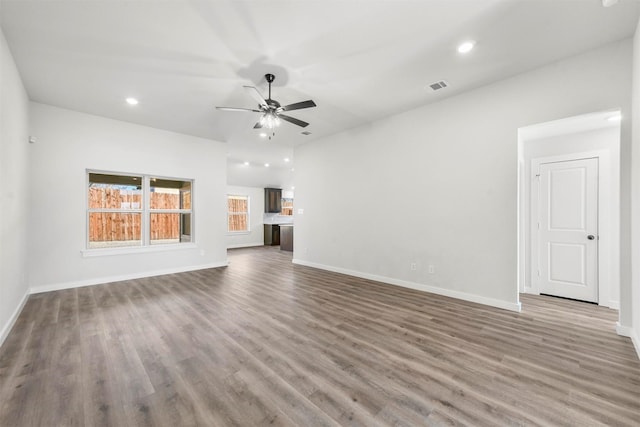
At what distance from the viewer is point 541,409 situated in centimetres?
163

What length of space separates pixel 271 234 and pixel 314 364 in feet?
28.7

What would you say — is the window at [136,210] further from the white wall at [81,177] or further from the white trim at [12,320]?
the white trim at [12,320]

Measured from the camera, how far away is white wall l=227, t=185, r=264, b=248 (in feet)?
32.9

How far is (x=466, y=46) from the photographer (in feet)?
8.89

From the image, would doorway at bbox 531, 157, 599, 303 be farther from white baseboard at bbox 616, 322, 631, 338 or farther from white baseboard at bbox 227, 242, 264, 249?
white baseboard at bbox 227, 242, 264, 249

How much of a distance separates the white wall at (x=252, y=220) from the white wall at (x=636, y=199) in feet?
32.0

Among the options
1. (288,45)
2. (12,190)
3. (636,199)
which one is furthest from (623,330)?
(12,190)

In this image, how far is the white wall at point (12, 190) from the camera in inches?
102

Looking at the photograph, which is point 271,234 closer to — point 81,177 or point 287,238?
point 287,238

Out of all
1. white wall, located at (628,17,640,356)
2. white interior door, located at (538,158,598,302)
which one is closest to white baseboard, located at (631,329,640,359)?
white wall, located at (628,17,640,356)

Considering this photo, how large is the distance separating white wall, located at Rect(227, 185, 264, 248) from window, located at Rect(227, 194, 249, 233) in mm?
160

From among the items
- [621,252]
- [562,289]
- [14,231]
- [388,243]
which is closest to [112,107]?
[14,231]

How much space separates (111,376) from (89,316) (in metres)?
1.70

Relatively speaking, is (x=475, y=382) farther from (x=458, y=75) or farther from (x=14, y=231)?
(x=14, y=231)
